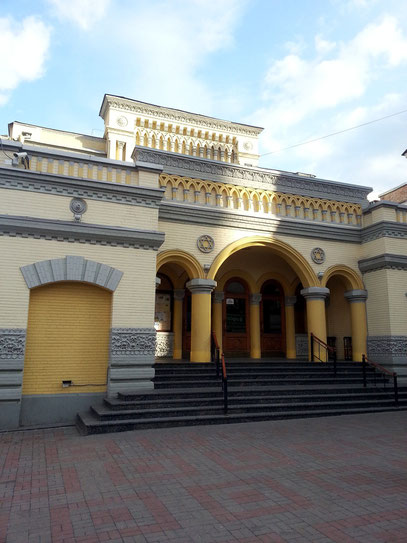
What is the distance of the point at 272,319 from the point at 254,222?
4.80 meters

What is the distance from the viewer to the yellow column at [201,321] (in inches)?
452

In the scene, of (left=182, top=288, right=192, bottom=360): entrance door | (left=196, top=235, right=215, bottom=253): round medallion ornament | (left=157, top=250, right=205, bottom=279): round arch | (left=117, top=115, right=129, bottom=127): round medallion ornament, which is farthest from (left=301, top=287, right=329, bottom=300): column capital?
(left=117, top=115, right=129, bottom=127): round medallion ornament

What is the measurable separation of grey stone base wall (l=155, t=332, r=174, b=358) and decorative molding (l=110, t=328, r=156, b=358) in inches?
166

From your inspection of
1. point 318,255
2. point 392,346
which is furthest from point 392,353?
point 318,255

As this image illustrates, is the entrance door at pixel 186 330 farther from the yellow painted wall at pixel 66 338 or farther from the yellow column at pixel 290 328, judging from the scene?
the yellow painted wall at pixel 66 338

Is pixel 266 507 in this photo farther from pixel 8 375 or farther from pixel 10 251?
pixel 10 251

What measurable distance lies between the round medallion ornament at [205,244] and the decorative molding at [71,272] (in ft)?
10.00

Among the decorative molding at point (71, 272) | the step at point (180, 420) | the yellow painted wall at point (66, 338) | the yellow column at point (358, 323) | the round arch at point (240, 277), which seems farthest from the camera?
the round arch at point (240, 277)

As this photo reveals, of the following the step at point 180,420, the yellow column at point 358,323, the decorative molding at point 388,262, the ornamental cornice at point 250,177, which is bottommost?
the step at point 180,420

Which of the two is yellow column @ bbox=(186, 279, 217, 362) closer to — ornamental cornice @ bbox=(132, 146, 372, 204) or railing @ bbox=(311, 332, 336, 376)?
ornamental cornice @ bbox=(132, 146, 372, 204)

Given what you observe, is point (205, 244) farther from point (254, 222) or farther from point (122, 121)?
point (122, 121)

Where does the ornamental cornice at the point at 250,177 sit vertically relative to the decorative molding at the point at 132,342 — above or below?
above

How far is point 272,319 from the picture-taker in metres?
15.9

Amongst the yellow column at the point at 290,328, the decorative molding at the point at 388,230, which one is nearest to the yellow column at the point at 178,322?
the yellow column at the point at 290,328
